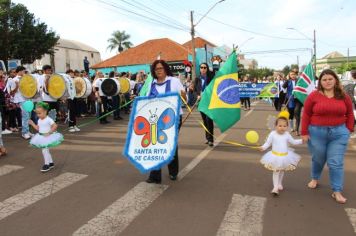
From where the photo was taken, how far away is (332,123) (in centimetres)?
515

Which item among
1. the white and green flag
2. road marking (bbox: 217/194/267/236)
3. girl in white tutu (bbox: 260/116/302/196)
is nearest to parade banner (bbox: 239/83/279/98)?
the white and green flag

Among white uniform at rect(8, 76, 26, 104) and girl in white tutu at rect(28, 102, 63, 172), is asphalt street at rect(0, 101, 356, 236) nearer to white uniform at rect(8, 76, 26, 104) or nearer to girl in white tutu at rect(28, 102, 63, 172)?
girl in white tutu at rect(28, 102, 63, 172)

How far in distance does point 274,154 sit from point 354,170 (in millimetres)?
2251

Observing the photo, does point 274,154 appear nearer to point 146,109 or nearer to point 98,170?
point 146,109

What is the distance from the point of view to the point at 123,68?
59.9 metres

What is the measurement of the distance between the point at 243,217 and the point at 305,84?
6.43 metres

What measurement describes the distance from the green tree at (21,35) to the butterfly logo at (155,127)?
3772 centimetres

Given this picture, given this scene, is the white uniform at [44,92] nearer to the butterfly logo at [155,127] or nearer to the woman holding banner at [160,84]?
the woman holding banner at [160,84]

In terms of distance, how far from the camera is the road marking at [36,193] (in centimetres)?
497

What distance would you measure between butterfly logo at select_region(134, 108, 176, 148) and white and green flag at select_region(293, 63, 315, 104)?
18.1 feet

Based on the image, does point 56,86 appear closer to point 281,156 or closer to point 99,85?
point 99,85

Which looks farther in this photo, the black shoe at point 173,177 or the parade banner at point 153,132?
the black shoe at point 173,177

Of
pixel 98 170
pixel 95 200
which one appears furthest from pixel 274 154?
pixel 98 170

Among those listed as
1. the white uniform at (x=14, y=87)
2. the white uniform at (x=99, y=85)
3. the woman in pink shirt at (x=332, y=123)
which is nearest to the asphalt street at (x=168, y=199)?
the woman in pink shirt at (x=332, y=123)
